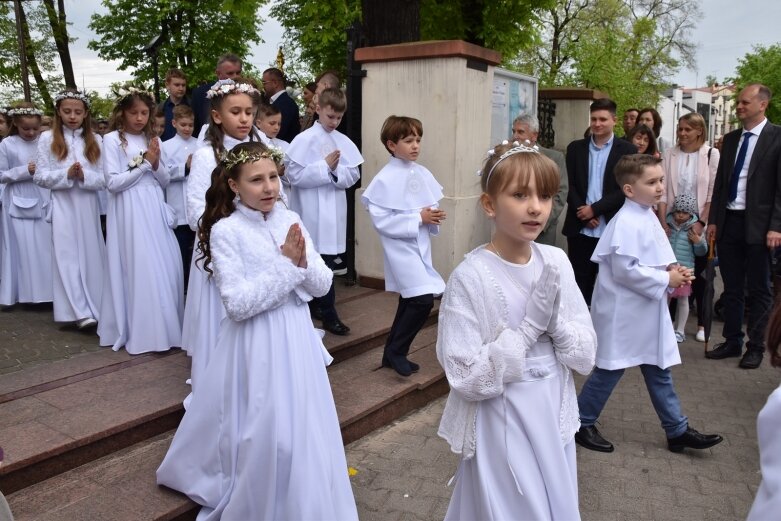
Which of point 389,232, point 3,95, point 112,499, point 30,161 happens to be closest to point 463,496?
point 112,499

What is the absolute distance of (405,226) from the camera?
4.89 metres

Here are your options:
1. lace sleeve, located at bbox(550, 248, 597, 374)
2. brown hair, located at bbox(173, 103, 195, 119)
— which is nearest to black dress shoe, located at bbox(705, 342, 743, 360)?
lace sleeve, located at bbox(550, 248, 597, 374)

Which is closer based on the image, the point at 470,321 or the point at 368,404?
the point at 470,321

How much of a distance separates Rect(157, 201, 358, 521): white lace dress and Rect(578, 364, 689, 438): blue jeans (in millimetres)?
1924

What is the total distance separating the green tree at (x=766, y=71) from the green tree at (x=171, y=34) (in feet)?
108

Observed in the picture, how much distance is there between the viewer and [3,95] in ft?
90.9

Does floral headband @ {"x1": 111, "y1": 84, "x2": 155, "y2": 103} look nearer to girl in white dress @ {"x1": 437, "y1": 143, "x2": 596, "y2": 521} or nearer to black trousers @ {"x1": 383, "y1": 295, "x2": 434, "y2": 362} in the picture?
black trousers @ {"x1": 383, "y1": 295, "x2": 434, "y2": 362}

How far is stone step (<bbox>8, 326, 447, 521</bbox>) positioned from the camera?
320cm

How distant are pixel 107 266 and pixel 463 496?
12.4 feet

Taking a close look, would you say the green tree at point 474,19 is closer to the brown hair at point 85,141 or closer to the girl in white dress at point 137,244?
the brown hair at point 85,141

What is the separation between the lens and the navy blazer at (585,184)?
6.11m

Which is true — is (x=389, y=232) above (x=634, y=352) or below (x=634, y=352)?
above

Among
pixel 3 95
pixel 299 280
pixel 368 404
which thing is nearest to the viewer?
pixel 299 280

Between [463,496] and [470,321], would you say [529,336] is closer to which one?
[470,321]
